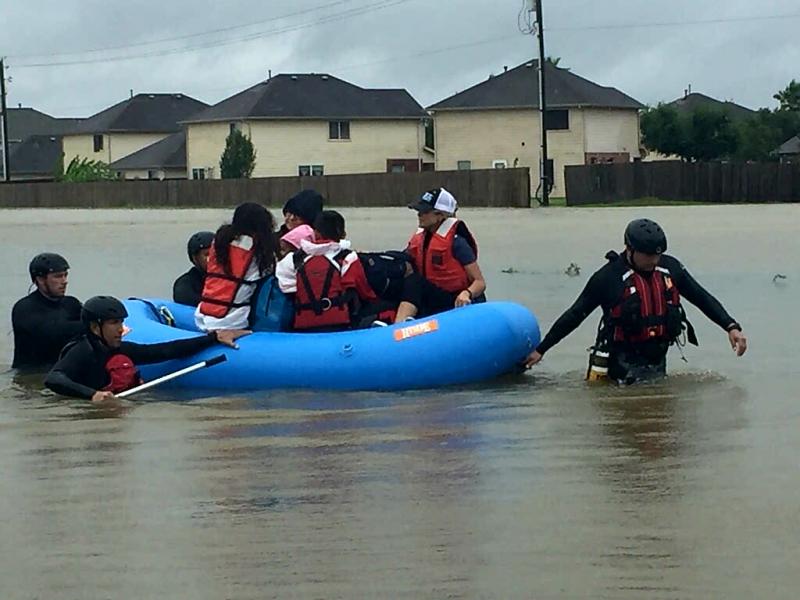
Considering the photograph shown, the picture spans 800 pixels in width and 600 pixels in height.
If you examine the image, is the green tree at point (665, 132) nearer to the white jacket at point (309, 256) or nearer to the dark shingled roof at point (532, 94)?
the dark shingled roof at point (532, 94)

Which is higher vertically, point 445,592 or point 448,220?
point 448,220

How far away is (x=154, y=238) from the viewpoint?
3369 cm

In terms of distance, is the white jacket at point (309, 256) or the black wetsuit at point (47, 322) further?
the black wetsuit at point (47, 322)

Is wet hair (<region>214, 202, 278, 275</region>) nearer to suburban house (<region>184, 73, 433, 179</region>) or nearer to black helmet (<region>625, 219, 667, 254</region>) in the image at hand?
black helmet (<region>625, 219, 667, 254</region>)

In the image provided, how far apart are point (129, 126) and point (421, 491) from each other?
8005cm

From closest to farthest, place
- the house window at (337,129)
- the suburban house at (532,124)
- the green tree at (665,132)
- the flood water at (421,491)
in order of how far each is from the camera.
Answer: the flood water at (421,491)
the suburban house at (532,124)
the green tree at (665,132)
the house window at (337,129)

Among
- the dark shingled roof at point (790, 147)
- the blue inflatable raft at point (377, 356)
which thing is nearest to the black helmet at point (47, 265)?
the blue inflatable raft at point (377, 356)

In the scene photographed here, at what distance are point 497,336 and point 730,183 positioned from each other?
3990 cm

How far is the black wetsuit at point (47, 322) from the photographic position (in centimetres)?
1065

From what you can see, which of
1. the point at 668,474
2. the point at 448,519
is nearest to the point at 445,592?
the point at 448,519

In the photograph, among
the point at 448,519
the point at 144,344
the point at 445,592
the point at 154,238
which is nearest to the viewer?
the point at 445,592

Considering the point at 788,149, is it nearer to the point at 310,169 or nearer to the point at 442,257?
the point at 310,169

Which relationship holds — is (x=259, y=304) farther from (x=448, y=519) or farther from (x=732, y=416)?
(x=448, y=519)

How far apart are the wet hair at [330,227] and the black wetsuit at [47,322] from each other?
1.71 metres
